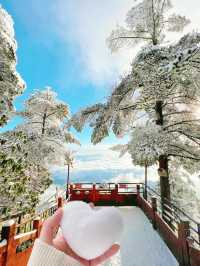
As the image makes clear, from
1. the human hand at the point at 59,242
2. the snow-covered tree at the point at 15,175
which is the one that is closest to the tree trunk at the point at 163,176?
the snow-covered tree at the point at 15,175

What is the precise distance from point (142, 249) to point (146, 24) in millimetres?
9722

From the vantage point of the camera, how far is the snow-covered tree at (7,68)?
27.4 ft

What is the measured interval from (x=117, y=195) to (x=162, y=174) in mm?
6982

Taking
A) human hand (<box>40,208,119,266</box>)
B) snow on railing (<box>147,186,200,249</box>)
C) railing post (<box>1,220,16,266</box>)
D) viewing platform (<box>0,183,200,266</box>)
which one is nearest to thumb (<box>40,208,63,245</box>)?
human hand (<box>40,208,119,266</box>)

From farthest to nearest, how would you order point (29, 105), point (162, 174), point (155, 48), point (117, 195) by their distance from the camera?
point (117, 195), point (29, 105), point (162, 174), point (155, 48)

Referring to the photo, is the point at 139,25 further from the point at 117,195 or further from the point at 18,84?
the point at 117,195

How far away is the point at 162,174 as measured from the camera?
10.3 m

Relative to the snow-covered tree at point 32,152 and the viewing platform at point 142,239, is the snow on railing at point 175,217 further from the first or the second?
the snow-covered tree at point 32,152

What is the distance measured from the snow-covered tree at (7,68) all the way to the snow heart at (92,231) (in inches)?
325

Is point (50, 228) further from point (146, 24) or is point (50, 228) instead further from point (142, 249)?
point (146, 24)

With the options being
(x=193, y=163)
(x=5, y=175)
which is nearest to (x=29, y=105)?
(x=5, y=175)

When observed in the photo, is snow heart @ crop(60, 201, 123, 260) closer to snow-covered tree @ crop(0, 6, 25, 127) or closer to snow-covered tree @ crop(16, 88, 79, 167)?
snow-covered tree @ crop(0, 6, 25, 127)

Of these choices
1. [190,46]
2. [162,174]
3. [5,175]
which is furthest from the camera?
[162,174]

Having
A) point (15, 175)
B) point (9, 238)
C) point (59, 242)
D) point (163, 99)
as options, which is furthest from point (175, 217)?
point (59, 242)
